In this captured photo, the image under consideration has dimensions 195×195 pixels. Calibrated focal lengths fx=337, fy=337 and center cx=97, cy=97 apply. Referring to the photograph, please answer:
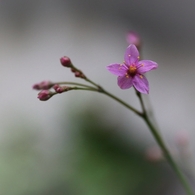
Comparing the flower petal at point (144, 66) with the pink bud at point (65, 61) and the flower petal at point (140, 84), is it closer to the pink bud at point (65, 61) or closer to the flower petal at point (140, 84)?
the flower petal at point (140, 84)

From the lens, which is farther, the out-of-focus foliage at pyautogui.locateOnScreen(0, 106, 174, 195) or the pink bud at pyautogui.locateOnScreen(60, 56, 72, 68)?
the out-of-focus foliage at pyautogui.locateOnScreen(0, 106, 174, 195)

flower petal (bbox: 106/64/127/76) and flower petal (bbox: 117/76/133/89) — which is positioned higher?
flower petal (bbox: 106/64/127/76)

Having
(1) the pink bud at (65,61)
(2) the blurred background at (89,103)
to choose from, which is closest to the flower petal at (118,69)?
(1) the pink bud at (65,61)

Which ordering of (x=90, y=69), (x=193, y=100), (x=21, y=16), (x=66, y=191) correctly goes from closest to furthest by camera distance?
(x=66, y=191)
(x=193, y=100)
(x=90, y=69)
(x=21, y=16)

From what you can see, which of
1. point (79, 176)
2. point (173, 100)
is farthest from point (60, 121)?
point (173, 100)

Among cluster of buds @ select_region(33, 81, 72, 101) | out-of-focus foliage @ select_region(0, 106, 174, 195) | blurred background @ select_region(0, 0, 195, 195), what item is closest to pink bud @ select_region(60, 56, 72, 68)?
cluster of buds @ select_region(33, 81, 72, 101)

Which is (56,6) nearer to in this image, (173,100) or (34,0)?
(34,0)

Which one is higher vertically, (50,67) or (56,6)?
(56,6)

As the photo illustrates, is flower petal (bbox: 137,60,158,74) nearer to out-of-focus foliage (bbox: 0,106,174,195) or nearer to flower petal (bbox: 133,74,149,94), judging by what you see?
flower petal (bbox: 133,74,149,94)
